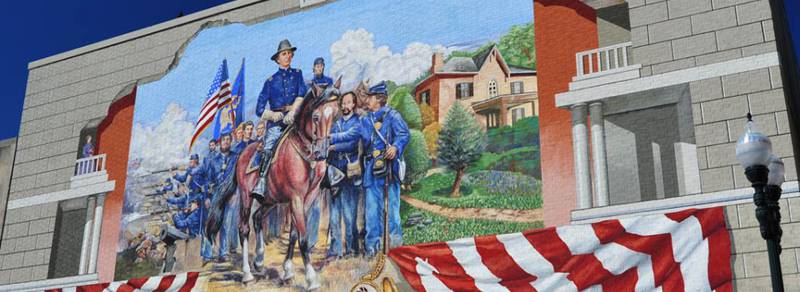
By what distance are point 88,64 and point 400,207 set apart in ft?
42.1

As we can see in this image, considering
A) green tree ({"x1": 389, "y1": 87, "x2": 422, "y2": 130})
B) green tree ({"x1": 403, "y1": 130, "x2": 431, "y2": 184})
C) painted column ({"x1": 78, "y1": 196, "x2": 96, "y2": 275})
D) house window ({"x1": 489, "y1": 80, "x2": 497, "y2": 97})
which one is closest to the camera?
house window ({"x1": 489, "y1": 80, "x2": 497, "y2": 97})

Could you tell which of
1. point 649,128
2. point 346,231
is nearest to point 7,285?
point 346,231

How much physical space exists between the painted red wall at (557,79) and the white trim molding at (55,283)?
1309 cm

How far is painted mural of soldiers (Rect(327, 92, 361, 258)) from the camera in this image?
20812mm

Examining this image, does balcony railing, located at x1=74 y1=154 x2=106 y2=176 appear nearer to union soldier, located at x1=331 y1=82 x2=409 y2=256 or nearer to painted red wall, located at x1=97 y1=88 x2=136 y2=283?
painted red wall, located at x1=97 y1=88 x2=136 y2=283

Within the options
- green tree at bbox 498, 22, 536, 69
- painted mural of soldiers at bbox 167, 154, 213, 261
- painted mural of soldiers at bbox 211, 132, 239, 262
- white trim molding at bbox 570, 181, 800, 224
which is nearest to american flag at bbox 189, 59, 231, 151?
painted mural of soldiers at bbox 167, 154, 213, 261

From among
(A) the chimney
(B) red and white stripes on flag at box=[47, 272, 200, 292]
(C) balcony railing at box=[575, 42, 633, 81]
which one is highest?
(A) the chimney

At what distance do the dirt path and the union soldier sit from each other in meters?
0.57

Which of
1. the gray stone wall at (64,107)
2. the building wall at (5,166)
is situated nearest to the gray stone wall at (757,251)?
the gray stone wall at (64,107)

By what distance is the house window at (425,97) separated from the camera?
833 inches

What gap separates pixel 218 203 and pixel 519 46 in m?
8.90

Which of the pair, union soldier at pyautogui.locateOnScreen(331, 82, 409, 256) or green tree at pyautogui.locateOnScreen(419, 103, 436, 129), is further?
green tree at pyautogui.locateOnScreen(419, 103, 436, 129)

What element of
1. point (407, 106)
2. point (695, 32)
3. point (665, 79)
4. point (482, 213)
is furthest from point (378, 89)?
point (695, 32)

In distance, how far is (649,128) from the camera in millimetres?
18297
